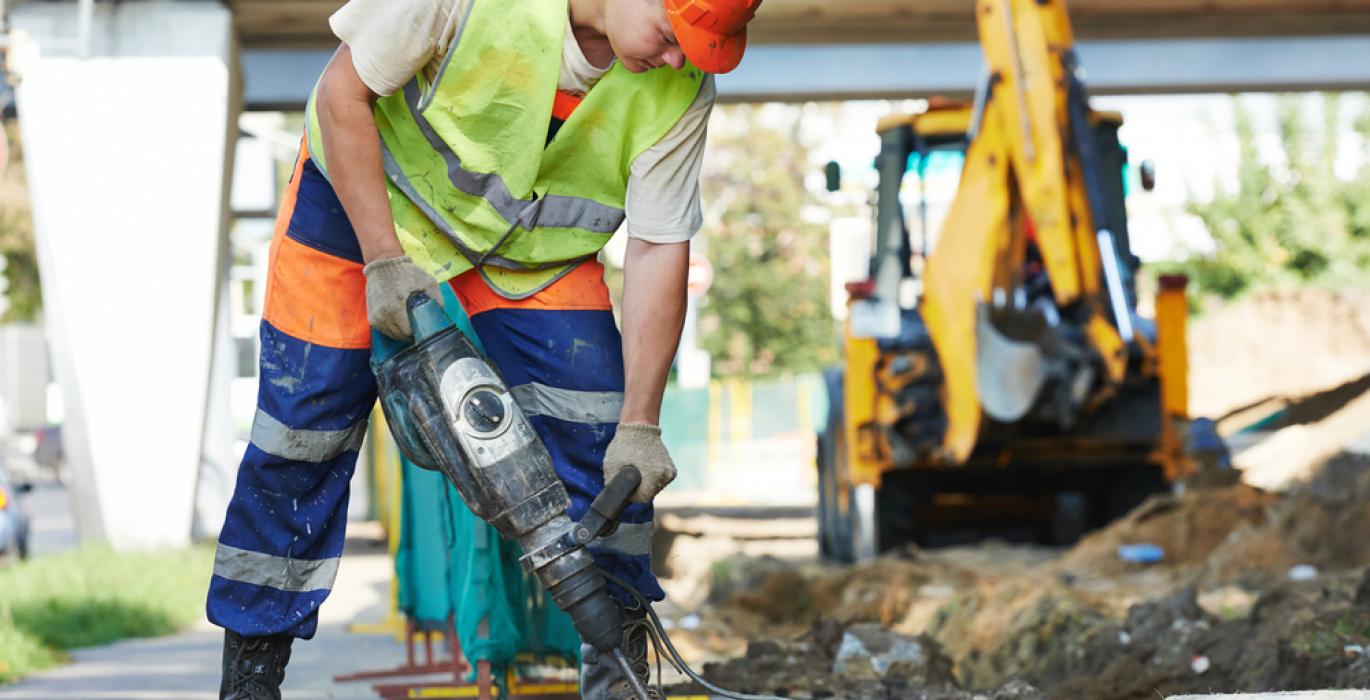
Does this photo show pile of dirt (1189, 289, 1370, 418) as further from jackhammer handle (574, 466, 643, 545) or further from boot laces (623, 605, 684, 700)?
jackhammer handle (574, 466, 643, 545)

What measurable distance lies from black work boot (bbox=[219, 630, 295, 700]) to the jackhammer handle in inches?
32.6

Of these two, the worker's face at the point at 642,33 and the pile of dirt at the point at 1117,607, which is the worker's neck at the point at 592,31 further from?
the pile of dirt at the point at 1117,607

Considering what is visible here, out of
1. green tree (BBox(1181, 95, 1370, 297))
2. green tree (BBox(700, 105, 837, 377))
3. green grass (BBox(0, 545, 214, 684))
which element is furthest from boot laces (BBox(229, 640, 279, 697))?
green tree (BBox(700, 105, 837, 377))

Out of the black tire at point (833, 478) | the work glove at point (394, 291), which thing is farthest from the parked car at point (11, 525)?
the work glove at point (394, 291)

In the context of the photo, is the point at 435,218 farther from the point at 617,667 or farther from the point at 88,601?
the point at 88,601

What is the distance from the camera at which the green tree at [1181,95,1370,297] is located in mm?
25703

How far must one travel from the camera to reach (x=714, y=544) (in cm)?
1173

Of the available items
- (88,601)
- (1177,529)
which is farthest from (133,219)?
(1177,529)

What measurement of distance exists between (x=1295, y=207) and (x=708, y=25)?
24.2 metres

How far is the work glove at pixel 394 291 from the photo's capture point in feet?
11.1

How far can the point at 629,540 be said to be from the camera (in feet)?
11.7

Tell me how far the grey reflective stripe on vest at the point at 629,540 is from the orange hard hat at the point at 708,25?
3.11 ft

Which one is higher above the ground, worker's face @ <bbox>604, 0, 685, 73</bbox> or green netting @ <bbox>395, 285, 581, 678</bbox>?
worker's face @ <bbox>604, 0, 685, 73</bbox>

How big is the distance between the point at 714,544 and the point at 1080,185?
14.0 ft
